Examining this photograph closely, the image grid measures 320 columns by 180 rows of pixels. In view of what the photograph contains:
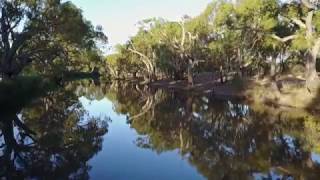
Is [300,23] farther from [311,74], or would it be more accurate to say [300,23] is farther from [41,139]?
[41,139]

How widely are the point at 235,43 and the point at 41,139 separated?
39783 millimetres

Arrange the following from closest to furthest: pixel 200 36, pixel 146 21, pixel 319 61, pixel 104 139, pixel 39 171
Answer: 1. pixel 39 171
2. pixel 104 139
3. pixel 319 61
4. pixel 200 36
5. pixel 146 21

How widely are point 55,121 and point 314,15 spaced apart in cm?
2422

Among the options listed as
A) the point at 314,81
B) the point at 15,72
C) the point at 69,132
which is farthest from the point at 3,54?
the point at 314,81

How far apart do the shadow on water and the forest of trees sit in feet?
55.9

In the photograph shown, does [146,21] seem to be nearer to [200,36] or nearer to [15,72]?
[200,36]

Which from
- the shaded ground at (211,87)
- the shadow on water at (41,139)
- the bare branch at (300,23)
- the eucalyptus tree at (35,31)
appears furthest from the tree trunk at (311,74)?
the eucalyptus tree at (35,31)

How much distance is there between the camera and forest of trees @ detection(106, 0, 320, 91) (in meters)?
41.8

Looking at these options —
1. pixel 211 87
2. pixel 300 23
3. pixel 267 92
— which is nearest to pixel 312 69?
pixel 300 23

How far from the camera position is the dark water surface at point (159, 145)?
16297 mm

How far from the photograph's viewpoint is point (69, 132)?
25594 mm

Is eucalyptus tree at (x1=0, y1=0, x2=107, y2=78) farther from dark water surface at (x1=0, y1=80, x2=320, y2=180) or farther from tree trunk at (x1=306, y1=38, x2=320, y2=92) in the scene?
tree trunk at (x1=306, y1=38, x2=320, y2=92)

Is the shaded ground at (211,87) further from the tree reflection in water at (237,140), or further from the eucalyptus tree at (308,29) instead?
the tree reflection in water at (237,140)

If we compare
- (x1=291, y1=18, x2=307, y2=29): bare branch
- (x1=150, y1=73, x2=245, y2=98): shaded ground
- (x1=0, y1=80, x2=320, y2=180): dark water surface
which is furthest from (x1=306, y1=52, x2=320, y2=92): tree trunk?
(x1=150, y1=73, x2=245, y2=98): shaded ground
